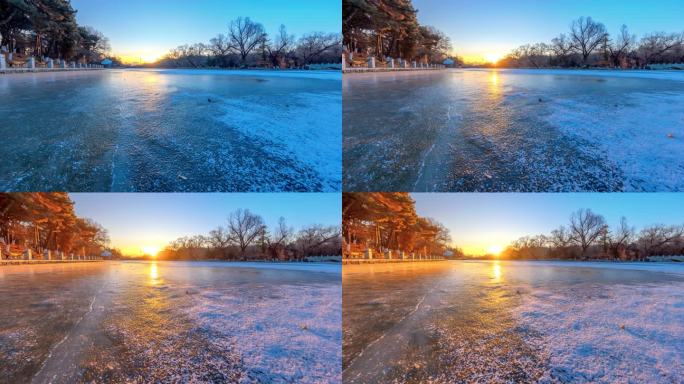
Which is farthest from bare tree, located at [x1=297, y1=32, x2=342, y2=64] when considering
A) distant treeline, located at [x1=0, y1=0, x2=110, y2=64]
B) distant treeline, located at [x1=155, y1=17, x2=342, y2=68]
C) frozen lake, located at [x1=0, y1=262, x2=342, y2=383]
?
frozen lake, located at [x1=0, y1=262, x2=342, y2=383]

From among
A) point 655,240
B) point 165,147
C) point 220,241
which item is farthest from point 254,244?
point 655,240

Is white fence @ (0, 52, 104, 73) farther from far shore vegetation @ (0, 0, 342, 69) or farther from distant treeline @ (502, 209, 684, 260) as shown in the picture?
distant treeline @ (502, 209, 684, 260)

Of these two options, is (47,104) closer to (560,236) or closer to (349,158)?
(349,158)

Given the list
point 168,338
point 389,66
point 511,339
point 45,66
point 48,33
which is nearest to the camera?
point 511,339

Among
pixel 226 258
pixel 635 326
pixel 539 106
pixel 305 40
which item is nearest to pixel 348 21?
→ pixel 305 40

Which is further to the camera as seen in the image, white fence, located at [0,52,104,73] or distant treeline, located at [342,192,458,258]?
white fence, located at [0,52,104,73]

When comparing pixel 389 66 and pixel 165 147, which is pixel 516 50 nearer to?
pixel 389 66
